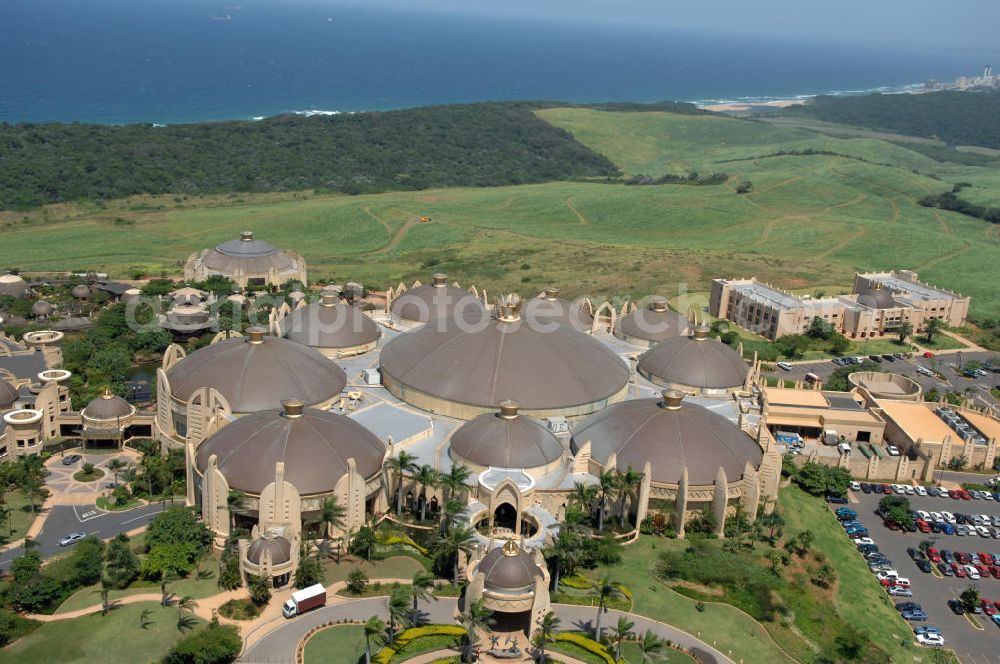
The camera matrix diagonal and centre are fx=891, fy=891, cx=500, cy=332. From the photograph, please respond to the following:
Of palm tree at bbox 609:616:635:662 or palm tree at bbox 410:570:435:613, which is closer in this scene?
palm tree at bbox 609:616:635:662

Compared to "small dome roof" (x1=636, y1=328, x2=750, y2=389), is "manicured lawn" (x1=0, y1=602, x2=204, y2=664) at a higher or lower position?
lower

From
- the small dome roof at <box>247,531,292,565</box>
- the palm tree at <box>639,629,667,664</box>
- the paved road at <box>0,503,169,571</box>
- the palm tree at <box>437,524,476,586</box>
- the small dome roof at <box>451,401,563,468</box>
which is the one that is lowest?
the paved road at <box>0,503,169,571</box>

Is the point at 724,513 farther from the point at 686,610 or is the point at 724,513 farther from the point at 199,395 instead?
the point at 199,395

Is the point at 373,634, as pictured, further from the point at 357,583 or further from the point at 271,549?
the point at 271,549

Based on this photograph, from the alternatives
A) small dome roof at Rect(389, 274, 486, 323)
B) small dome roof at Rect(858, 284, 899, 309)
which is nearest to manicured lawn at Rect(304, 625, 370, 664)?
small dome roof at Rect(389, 274, 486, 323)

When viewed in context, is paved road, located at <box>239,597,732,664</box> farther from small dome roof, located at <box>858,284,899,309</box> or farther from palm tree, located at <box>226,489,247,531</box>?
small dome roof, located at <box>858,284,899,309</box>

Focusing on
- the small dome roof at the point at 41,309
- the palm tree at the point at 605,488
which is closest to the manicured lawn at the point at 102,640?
the palm tree at the point at 605,488

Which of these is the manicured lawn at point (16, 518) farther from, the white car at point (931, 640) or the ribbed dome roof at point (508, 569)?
the white car at point (931, 640)

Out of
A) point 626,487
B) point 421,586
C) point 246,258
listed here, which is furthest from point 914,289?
point 421,586
